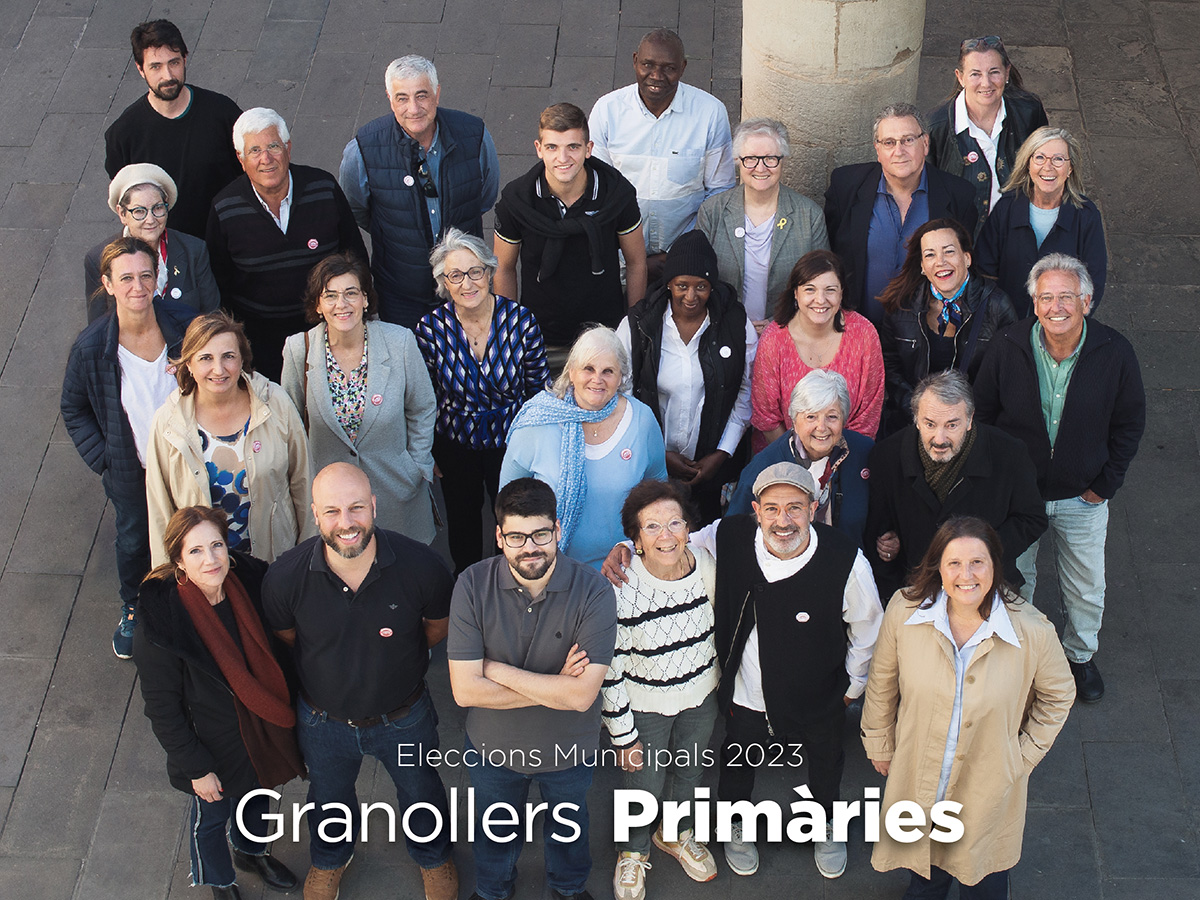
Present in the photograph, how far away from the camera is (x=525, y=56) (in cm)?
962

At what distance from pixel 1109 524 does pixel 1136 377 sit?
59.1 inches

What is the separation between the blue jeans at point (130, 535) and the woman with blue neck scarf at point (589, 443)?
1.80 meters

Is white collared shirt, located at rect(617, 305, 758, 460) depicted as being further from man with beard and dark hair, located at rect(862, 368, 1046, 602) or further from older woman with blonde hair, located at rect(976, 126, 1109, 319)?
older woman with blonde hair, located at rect(976, 126, 1109, 319)

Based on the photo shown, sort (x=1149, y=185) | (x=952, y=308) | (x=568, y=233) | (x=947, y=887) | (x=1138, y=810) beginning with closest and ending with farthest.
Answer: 1. (x=947, y=887)
2. (x=1138, y=810)
3. (x=952, y=308)
4. (x=568, y=233)
5. (x=1149, y=185)

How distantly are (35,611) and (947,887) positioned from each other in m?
4.50

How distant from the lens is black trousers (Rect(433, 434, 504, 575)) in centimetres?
630

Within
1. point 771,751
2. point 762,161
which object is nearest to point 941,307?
point 762,161

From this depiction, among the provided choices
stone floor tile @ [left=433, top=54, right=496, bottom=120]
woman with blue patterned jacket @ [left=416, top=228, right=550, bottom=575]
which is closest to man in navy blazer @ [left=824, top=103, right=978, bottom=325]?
woman with blue patterned jacket @ [left=416, top=228, right=550, bottom=575]

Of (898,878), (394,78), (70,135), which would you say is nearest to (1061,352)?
(898,878)

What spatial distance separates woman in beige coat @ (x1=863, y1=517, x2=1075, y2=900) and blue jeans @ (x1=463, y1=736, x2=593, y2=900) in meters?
1.16

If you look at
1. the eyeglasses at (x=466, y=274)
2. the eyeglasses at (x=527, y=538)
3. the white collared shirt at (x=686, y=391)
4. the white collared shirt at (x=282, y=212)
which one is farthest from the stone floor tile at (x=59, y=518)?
the eyeglasses at (x=527, y=538)

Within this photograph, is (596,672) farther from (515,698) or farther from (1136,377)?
(1136,377)

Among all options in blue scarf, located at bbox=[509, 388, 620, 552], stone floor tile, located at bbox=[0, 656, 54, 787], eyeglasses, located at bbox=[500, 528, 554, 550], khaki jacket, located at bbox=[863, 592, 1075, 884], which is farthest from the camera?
stone floor tile, located at bbox=[0, 656, 54, 787]

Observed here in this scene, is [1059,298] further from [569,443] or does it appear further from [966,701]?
[569,443]
